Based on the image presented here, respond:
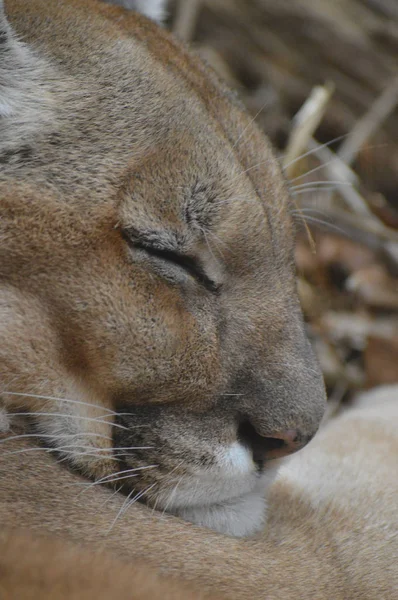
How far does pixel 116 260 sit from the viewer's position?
2160 millimetres

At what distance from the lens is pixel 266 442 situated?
231 centimetres

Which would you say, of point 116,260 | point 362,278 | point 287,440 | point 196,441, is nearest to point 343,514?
point 287,440

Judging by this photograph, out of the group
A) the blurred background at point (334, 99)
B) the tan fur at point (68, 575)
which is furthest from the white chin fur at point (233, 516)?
the blurred background at point (334, 99)

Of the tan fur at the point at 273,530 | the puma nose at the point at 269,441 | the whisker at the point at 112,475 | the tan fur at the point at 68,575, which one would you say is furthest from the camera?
the puma nose at the point at 269,441

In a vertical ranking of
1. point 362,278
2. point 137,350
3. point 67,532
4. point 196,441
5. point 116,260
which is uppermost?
point 116,260

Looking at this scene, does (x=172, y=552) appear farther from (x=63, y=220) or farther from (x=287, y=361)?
(x=63, y=220)

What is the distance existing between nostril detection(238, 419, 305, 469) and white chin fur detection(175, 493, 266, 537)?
139 millimetres

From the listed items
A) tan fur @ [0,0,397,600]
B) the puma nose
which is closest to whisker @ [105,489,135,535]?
tan fur @ [0,0,397,600]

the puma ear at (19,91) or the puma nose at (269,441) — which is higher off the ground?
the puma ear at (19,91)

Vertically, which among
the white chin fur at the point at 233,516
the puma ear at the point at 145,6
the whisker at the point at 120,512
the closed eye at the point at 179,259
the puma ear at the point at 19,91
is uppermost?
the puma ear at the point at 145,6

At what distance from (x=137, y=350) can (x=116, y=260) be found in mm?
231

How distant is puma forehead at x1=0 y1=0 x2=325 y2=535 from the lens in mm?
2125

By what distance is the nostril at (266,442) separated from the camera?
2.28m

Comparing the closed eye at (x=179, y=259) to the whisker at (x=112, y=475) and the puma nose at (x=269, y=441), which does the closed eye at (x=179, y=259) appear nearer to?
the puma nose at (x=269, y=441)
